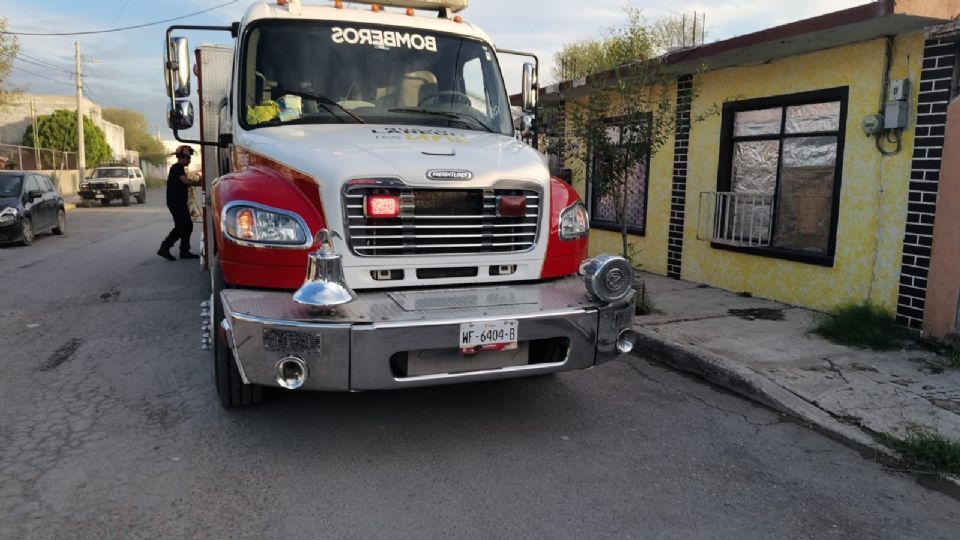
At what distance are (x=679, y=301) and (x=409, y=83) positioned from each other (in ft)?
14.0

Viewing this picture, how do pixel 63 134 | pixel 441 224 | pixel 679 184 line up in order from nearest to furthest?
pixel 441 224 → pixel 679 184 → pixel 63 134

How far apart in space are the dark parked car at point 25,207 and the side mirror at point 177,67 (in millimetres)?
10273

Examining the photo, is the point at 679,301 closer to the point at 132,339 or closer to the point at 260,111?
the point at 260,111

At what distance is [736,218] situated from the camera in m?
8.38

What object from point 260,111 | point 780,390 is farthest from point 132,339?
point 780,390

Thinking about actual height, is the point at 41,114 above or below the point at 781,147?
above

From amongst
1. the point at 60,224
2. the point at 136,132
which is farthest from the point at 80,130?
the point at 136,132

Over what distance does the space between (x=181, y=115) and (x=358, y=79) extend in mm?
1272

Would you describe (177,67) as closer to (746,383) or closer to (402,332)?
(402,332)

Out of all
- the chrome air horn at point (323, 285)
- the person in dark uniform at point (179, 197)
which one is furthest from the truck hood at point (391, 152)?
the person in dark uniform at point (179, 197)

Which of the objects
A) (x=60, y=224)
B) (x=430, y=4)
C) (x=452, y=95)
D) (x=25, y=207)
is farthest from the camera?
(x=60, y=224)

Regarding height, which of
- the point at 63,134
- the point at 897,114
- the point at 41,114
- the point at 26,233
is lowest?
the point at 26,233

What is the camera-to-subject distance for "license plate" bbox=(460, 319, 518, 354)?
346cm

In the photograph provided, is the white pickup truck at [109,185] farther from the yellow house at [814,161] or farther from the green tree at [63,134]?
the yellow house at [814,161]
